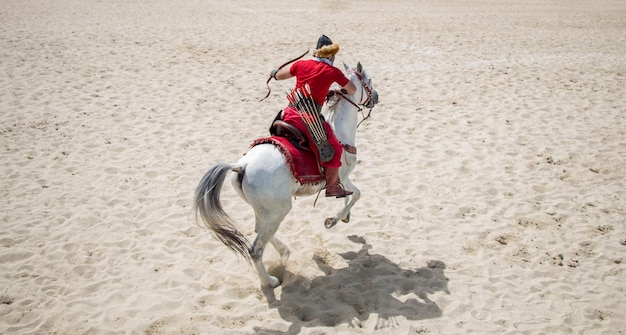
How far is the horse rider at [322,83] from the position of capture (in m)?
4.52

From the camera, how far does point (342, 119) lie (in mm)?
5078

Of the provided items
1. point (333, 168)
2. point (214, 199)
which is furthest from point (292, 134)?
point (214, 199)

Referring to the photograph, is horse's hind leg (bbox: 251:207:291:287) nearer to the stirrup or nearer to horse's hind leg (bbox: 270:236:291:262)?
horse's hind leg (bbox: 270:236:291:262)

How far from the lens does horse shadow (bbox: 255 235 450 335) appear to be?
4.43 m

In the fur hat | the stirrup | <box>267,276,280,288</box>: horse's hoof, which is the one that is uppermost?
the fur hat

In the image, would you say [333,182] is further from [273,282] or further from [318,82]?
[273,282]

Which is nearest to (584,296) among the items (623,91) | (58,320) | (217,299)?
(217,299)

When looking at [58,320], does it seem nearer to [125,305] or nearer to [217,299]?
[125,305]

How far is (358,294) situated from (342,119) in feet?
6.26

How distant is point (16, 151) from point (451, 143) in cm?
744

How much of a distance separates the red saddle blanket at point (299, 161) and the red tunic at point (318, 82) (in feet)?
0.30

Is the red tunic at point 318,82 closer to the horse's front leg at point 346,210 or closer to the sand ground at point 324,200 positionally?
the horse's front leg at point 346,210

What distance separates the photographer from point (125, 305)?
4531 millimetres

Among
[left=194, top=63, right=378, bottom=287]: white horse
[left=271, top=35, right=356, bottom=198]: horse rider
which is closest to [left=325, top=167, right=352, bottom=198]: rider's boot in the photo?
[left=271, top=35, right=356, bottom=198]: horse rider
